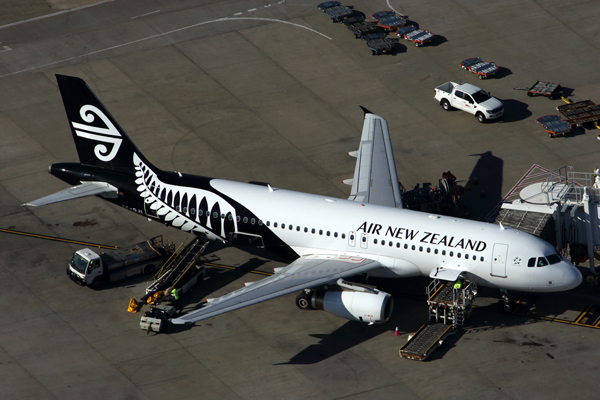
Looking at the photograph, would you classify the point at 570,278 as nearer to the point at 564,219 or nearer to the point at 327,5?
the point at 564,219

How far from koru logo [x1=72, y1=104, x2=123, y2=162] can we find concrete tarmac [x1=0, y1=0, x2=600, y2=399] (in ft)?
21.4

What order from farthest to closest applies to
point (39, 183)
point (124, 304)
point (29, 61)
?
point (29, 61), point (39, 183), point (124, 304)

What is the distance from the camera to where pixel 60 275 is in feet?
182

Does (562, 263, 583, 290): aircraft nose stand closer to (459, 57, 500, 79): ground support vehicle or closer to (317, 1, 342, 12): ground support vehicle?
(459, 57, 500, 79): ground support vehicle

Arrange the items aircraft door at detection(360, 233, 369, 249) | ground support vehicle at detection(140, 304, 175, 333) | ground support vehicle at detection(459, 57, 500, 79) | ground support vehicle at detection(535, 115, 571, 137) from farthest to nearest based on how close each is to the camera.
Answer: ground support vehicle at detection(459, 57, 500, 79)
ground support vehicle at detection(535, 115, 571, 137)
aircraft door at detection(360, 233, 369, 249)
ground support vehicle at detection(140, 304, 175, 333)

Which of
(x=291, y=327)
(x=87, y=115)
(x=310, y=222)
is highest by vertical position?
(x=87, y=115)

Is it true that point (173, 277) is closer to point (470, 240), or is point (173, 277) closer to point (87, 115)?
point (87, 115)

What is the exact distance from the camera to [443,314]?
164 ft

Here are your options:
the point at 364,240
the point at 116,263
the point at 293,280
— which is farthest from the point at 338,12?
the point at 293,280

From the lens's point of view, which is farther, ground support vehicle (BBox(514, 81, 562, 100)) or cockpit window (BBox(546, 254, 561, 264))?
ground support vehicle (BBox(514, 81, 562, 100))

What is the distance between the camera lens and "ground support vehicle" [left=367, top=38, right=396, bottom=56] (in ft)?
265

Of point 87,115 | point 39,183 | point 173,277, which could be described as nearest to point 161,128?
point 39,183

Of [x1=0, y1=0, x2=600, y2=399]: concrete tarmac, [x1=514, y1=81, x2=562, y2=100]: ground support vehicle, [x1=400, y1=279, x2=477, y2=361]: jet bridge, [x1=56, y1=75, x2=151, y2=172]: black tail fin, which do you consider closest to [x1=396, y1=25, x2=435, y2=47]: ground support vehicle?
[x1=0, y1=0, x2=600, y2=399]: concrete tarmac

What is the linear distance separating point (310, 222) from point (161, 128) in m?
24.3
